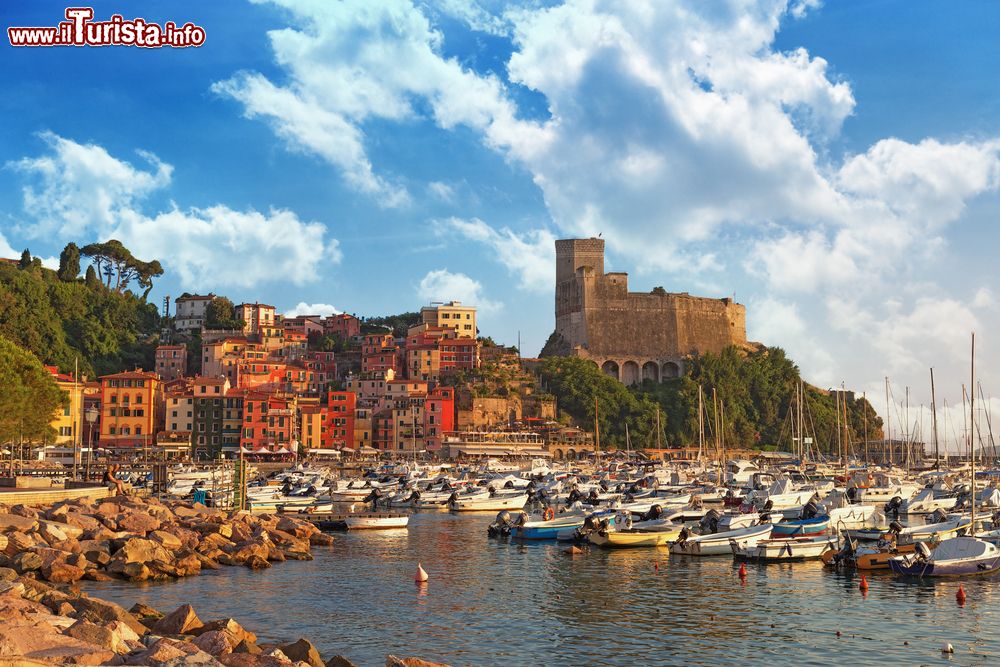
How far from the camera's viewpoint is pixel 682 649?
1850 cm

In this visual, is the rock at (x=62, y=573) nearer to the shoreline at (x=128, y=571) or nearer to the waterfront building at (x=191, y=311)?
the shoreline at (x=128, y=571)

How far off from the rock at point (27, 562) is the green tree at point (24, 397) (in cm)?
2259

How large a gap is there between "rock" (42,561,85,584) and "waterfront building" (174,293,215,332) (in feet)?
290

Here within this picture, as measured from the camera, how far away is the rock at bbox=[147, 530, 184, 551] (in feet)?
90.1

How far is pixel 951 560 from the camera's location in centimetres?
2559

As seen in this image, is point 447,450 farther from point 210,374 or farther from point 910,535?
point 910,535

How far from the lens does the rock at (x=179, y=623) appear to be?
15898 millimetres

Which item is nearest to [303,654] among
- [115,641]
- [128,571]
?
[115,641]

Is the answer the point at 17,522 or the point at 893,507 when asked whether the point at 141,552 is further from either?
the point at 893,507

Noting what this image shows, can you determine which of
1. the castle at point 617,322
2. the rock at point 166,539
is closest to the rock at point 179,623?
the rock at point 166,539

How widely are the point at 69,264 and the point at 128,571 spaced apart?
9067 centimetres

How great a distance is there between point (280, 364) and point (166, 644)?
276ft

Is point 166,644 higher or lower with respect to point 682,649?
higher

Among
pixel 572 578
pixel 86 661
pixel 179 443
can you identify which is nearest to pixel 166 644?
pixel 86 661
